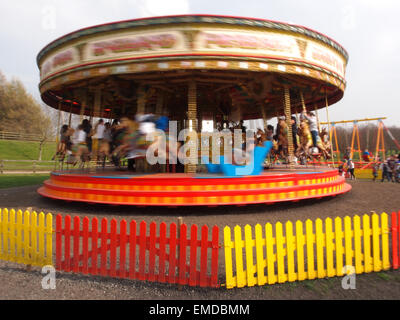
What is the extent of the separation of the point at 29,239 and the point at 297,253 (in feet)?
11.5

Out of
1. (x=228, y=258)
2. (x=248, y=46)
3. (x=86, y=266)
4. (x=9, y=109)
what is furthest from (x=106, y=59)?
(x=9, y=109)

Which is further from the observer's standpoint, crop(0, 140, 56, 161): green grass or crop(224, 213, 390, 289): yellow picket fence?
crop(0, 140, 56, 161): green grass

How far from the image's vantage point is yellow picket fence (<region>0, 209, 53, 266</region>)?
10.6 ft

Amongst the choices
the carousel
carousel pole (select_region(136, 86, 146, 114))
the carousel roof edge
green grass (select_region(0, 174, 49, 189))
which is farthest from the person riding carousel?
green grass (select_region(0, 174, 49, 189))

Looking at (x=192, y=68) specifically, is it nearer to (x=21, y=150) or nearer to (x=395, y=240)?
(x=395, y=240)

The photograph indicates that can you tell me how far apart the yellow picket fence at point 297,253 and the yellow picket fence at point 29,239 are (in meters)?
2.37

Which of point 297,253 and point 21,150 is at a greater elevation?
point 21,150

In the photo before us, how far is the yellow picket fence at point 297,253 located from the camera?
2.69 m

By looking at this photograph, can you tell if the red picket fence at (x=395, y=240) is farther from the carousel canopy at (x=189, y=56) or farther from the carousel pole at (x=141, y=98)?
the carousel pole at (x=141, y=98)

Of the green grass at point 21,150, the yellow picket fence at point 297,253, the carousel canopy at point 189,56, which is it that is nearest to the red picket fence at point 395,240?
the yellow picket fence at point 297,253

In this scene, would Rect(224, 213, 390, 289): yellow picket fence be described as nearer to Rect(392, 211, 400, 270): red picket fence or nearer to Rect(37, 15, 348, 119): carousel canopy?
Rect(392, 211, 400, 270): red picket fence

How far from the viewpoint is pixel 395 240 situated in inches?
124

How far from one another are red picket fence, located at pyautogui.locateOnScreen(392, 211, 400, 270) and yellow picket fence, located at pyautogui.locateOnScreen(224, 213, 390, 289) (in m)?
0.10

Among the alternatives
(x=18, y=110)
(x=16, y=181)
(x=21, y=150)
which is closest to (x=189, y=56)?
(x=16, y=181)
